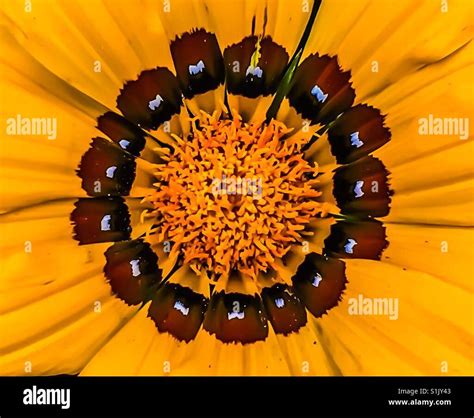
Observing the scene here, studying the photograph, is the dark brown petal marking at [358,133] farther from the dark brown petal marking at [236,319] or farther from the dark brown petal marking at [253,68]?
the dark brown petal marking at [236,319]

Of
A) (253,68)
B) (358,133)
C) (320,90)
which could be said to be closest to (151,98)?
(253,68)

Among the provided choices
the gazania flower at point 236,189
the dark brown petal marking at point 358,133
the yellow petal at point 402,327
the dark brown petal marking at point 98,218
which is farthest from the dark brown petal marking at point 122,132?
the yellow petal at point 402,327

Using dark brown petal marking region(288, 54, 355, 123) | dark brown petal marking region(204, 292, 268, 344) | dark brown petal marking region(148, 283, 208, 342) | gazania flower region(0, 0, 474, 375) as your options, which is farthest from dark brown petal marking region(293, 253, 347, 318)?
dark brown petal marking region(288, 54, 355, 123)

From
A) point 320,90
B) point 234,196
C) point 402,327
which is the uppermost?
point 320,90

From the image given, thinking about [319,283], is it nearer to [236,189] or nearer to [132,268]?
[236,189]

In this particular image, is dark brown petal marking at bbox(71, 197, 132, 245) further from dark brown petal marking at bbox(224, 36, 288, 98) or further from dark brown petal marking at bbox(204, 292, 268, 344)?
dark brown petal marking at bbox(224, 36, 288, 98)
